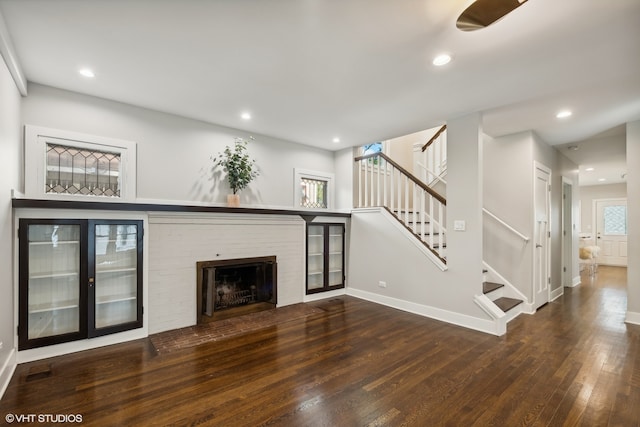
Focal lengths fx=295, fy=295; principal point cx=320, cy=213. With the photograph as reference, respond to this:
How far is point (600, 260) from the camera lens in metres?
9.61

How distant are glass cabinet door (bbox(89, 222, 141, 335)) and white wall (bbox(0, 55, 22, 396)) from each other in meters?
0.65

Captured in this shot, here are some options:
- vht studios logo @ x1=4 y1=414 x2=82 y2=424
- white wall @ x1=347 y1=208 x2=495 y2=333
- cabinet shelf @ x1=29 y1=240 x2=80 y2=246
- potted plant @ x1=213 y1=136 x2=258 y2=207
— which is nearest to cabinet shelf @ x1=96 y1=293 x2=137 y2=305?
cabinet shelf @ x1=29 y1=240 x2=80 y2=246

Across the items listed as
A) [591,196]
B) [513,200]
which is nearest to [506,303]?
[513,200]

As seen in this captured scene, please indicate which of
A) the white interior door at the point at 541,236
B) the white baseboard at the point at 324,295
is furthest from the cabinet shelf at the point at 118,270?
the white interior door at the point at 541,236

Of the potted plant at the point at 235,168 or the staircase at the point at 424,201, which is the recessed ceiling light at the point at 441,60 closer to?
the staircase at the point at 424,201

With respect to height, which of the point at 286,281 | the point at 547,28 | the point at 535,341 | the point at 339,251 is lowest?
the point at 535,341

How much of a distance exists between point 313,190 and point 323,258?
130 cm

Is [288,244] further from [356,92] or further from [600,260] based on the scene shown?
[600,260]

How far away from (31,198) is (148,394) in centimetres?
232

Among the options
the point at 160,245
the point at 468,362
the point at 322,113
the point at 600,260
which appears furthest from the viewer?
the point at 600,260

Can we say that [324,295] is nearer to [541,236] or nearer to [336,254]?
[336,254]

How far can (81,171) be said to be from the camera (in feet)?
11.2

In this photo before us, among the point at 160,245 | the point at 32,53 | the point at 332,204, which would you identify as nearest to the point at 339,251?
the point at 332,204

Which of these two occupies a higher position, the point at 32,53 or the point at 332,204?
the point at 32,53
